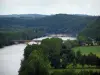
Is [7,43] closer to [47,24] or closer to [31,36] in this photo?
[31,36]

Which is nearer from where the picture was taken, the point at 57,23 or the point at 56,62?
the point at 56,62

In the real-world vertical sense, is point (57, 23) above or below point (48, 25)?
above

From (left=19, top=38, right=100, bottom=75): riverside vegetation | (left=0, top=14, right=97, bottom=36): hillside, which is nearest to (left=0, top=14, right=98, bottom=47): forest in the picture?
(left=0, top=14, right=97, bottom=36): hillside

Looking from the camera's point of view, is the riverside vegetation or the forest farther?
the forest

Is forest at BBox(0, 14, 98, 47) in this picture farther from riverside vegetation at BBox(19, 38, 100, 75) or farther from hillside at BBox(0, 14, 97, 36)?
riverside vegetation at BBox(19, 38, 100, 75)

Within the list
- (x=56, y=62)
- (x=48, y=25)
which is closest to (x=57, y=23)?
(x=48, y=25)

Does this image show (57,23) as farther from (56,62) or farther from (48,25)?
(56,62)

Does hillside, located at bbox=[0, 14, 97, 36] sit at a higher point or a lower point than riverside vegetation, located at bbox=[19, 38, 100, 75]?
lower

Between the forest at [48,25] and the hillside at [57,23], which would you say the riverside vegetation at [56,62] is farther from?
the hillside at [57,23]

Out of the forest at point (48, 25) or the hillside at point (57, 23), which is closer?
the forest at point (48, 25)

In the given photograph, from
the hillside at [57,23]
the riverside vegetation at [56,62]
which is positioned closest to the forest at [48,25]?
the hillside at [57,23]

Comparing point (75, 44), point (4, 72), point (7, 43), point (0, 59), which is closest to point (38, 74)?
point (4, 72)

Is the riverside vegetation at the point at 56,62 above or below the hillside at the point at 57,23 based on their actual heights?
above
